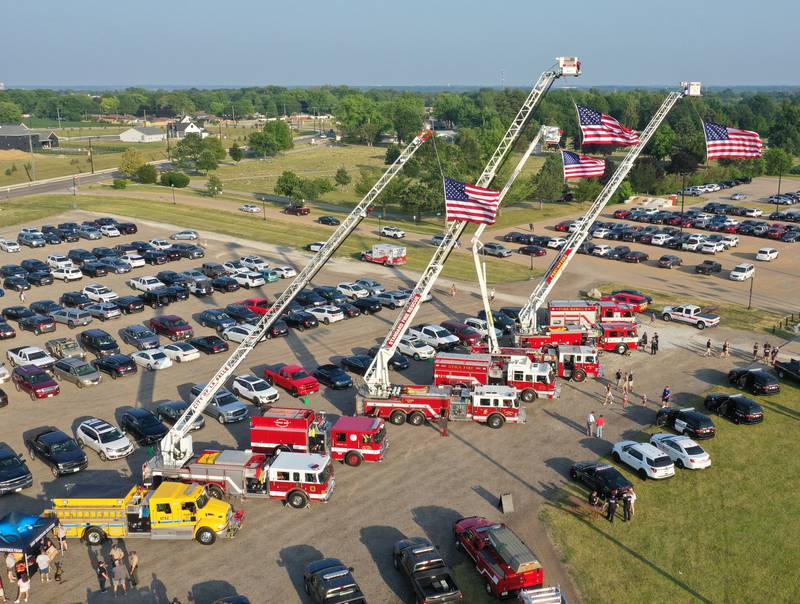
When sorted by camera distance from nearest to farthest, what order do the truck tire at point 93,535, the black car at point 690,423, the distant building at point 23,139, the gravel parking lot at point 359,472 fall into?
the gravel parking lot at point 359,472, the truck tire at point 93,535, the black car at point 690,423, the distant building at point 23,139

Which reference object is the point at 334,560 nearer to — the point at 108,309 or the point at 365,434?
the point at 365,434

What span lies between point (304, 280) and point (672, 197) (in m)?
96.2

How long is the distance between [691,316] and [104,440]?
4084cm

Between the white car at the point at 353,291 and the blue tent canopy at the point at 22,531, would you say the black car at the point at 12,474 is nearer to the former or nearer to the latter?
the blue tent canopy at the point at 22,531

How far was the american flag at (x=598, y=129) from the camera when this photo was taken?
41719 millimetres

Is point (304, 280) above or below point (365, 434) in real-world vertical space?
above

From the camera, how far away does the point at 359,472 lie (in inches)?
1280

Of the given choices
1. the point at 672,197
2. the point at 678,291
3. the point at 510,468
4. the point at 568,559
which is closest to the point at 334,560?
the point at 568,559

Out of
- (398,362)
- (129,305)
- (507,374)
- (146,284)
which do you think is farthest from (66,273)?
(507,374)

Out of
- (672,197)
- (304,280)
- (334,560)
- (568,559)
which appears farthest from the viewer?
(672,197)

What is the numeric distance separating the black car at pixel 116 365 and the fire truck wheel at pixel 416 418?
18.5 meters

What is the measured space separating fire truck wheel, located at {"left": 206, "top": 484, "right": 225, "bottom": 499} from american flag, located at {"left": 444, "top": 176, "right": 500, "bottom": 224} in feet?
53.1

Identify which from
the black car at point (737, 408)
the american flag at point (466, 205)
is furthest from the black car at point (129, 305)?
the black car at point (737, 408)

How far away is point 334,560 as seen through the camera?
24.3 m
